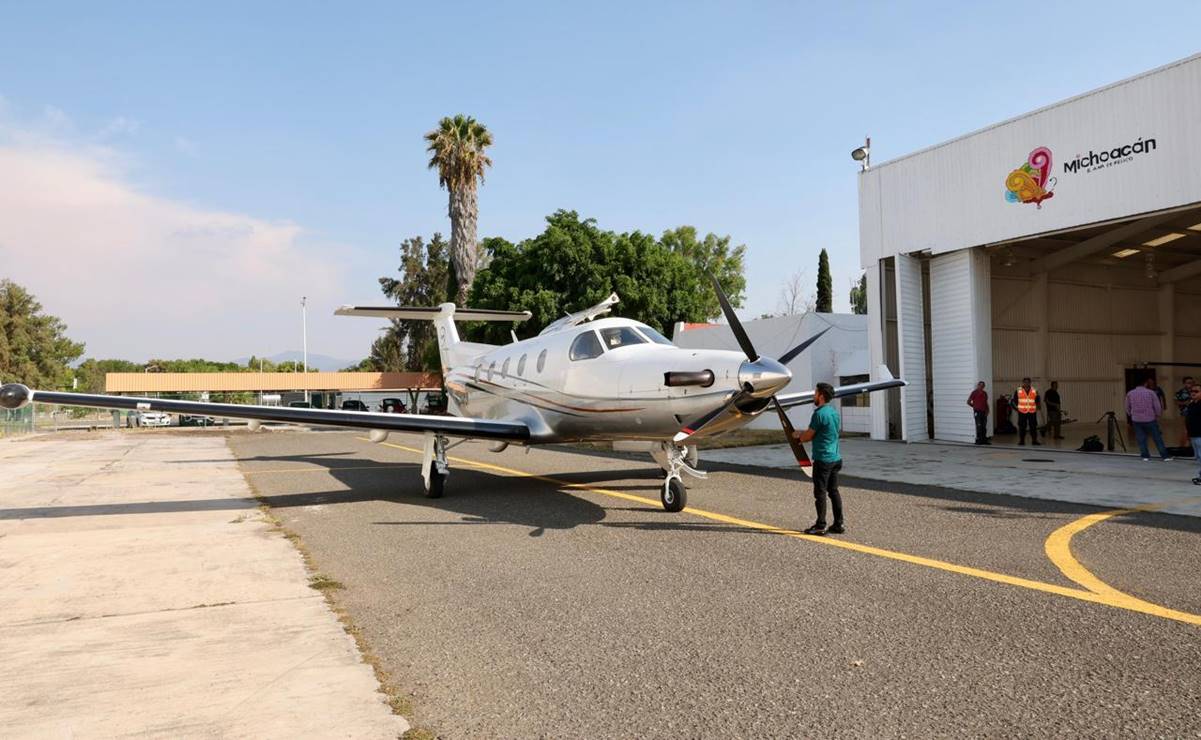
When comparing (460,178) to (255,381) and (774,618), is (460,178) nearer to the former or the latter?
(255,381)

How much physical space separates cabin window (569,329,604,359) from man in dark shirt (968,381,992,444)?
13841mm

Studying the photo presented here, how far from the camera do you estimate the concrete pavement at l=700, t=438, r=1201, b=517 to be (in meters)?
Answer: 11.1

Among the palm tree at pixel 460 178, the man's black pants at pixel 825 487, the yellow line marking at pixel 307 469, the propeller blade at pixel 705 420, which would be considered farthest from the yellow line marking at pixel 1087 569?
the palm tree at pixel 460 178

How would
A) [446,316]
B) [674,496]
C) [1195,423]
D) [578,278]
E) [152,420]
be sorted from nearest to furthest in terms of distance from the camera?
[674,496], [1195,423], [446,316], [578,278], [152,420]

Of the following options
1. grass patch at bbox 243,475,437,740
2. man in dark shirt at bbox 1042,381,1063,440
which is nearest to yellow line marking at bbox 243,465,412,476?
grass patch at bbox 243,475,437,740

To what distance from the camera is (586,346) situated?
11.2m

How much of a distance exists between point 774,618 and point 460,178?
4133 centimetres

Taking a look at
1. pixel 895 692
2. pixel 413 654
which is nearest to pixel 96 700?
pixel 413 654

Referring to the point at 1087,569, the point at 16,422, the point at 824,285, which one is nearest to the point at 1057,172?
the point at 1087,569

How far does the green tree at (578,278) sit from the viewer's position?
121 feet

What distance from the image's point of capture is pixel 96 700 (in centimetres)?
406

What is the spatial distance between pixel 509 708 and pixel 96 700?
7.87 feet

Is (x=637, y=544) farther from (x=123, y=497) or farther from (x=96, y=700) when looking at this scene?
(x=123, y=497)

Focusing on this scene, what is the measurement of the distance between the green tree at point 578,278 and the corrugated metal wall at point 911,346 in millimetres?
17147
